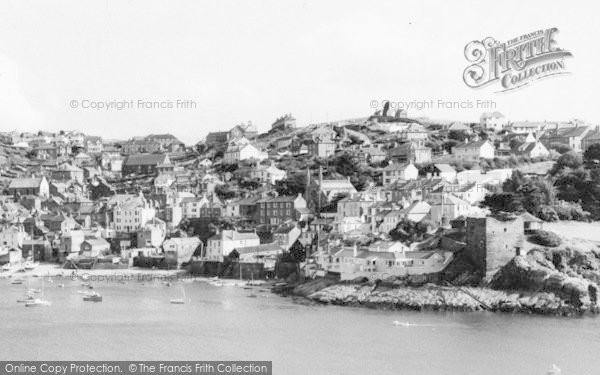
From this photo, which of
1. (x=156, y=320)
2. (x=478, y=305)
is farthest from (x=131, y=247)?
(x=478, y=305)

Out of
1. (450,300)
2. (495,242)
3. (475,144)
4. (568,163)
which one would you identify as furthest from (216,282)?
(475,144)

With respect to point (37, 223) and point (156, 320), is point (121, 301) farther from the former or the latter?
point (37, 223)

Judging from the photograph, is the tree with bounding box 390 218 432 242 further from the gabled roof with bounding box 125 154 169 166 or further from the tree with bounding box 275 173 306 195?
the gabled roof with bounding box 125 154 169 166

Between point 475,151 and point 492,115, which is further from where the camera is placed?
point 492,115

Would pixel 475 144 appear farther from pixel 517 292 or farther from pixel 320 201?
pixel 517 292

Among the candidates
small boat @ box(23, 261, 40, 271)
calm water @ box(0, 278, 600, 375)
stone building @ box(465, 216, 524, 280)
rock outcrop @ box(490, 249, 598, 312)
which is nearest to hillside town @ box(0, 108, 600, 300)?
stone building @ box(465, 216, 524, 280)

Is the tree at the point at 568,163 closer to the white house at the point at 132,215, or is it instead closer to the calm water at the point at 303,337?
the calm water at the point at 303,337
